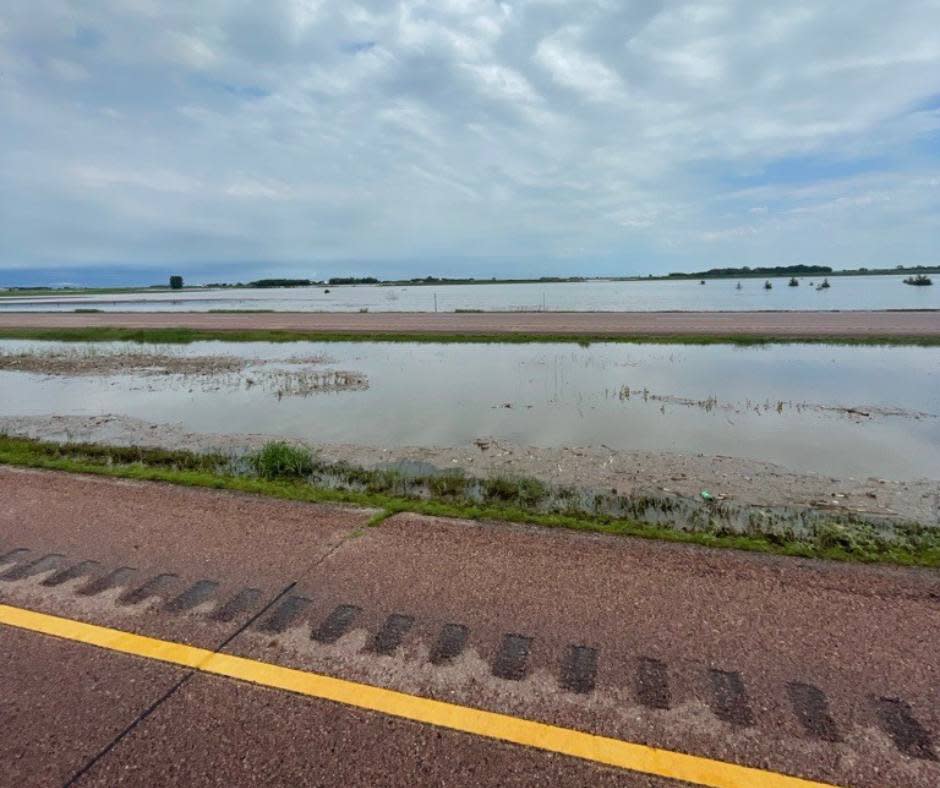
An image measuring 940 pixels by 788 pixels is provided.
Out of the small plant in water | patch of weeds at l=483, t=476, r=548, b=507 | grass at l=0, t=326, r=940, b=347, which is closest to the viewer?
patch of weeds at l=483, t=476, r=548, b=507

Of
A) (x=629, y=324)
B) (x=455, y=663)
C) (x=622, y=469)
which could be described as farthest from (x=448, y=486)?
(x=629, y=324)

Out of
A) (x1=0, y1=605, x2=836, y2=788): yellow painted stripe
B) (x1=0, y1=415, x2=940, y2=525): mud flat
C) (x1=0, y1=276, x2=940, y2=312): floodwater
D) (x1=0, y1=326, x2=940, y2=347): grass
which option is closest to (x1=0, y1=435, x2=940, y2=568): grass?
(x1=0, y1=415, x2=940, y2=525): mud flat

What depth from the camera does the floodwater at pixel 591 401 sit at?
446 inches

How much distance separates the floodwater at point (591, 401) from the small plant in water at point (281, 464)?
2.49 metres

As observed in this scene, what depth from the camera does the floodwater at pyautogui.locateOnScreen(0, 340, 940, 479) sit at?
11.3m

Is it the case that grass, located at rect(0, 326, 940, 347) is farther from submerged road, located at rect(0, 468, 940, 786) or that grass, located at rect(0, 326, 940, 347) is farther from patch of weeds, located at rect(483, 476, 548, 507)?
submerged road, located at rect(0, 468, 940, 786)

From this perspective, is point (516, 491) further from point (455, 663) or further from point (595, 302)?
point (595, 302)

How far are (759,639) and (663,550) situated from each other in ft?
4.68

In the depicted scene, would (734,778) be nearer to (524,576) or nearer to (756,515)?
(524,576)

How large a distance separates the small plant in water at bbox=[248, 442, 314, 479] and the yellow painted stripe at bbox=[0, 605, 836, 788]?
15.0 ft

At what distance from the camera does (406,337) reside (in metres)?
31.8

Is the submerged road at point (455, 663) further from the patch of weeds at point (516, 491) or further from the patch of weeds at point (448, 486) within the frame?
the patch of weeds at point (448, 486)

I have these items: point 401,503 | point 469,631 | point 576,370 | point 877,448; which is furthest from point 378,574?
point 576,370

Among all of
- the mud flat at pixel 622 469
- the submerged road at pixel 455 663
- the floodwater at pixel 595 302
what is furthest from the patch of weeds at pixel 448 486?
the floodwater at pixel 595 302
